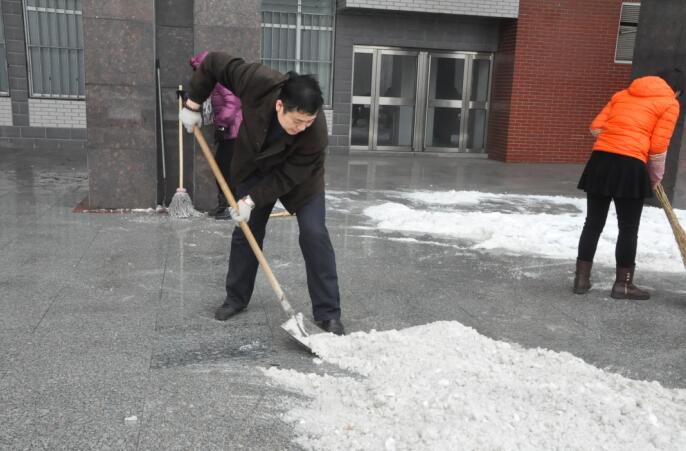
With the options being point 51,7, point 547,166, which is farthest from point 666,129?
point 51,7

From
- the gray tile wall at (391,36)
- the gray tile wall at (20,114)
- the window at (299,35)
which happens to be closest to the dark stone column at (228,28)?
the window at (299,35)

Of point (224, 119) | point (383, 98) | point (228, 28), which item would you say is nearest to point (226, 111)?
point (224, 119)

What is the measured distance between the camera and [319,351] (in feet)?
11.3

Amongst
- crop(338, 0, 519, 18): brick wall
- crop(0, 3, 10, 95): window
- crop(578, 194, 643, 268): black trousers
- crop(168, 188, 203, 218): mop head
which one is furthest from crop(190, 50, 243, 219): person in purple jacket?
crop(0, 3, 10, 95): window

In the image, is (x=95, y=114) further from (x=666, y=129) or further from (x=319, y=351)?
(x=666, y=129)

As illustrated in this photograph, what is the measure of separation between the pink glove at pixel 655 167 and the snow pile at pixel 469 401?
72.2 inches

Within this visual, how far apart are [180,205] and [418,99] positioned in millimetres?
8668

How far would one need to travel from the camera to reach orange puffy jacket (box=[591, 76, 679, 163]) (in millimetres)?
4461

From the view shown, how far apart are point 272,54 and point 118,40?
23.3ft

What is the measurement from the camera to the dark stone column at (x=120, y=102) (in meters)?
6.72

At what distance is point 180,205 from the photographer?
686 centimetres

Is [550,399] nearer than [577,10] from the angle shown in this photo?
Yes

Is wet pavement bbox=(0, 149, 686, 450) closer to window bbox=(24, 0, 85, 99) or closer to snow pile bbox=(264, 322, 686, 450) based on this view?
snow pile bbox=(264, 322, 686, 450)

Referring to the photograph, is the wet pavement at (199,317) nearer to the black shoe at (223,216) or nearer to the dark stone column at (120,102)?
the black shoe at (223,216)
